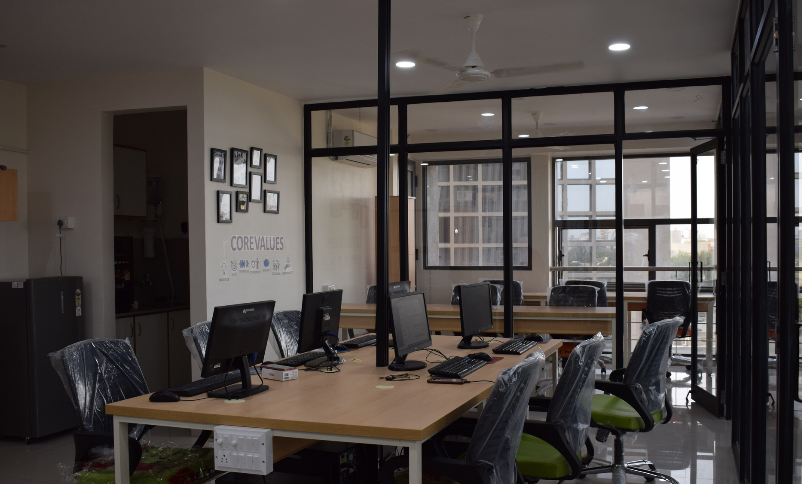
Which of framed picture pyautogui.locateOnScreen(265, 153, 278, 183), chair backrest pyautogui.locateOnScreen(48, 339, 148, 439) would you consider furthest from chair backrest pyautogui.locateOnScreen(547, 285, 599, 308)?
chair backrest pyautogui.locateOnScreen(48, 339, 148, 439)

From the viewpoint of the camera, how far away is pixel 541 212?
6523 mm

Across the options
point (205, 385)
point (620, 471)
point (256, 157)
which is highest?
point (256, 157)

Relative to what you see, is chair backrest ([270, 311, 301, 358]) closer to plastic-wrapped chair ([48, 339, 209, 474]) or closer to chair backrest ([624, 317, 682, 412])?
plastic-wrapped chair ([48, 339, 209, 474])

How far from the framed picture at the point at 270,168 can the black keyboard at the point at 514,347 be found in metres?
2.89

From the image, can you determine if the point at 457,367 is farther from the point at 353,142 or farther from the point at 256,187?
the point at 353,142

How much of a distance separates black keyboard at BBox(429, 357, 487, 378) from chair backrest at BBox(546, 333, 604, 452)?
526mm

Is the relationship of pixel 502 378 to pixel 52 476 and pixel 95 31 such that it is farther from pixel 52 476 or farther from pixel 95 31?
pixel 95 31

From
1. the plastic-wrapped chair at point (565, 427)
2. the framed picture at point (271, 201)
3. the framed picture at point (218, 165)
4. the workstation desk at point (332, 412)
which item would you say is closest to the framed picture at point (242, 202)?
the framed picture at point (218, 165)

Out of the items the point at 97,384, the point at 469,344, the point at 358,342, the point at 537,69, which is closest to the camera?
the point at 97,384

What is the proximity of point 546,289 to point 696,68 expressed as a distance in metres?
2.35

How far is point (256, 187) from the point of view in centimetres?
614

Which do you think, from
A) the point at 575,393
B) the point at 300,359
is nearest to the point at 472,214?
the point at 300,359

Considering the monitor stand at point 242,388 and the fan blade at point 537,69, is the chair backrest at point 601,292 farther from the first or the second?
the monitor stand at point 242,388

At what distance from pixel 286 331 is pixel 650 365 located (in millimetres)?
2418
